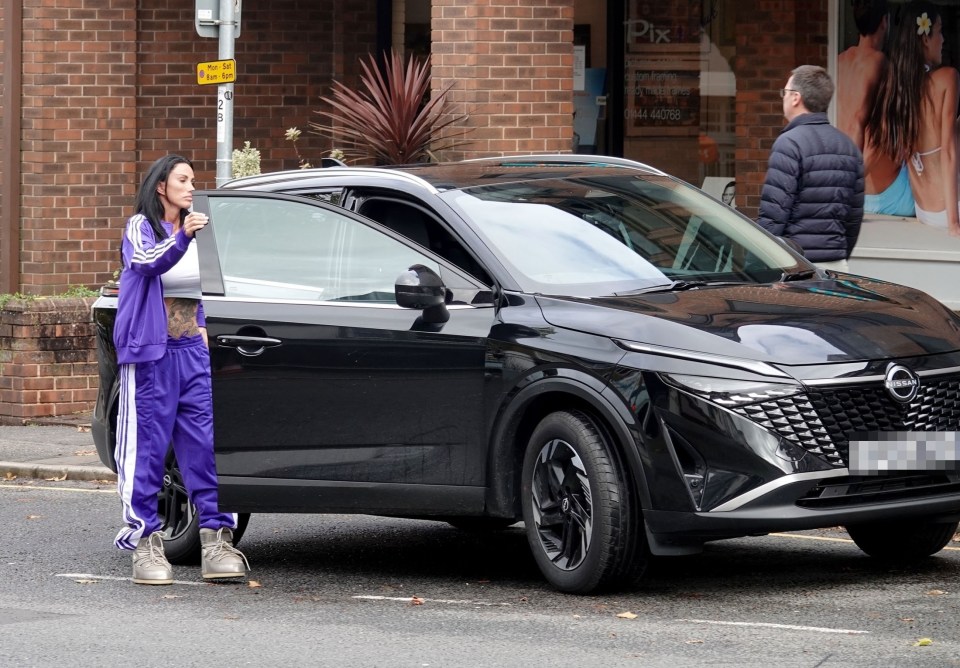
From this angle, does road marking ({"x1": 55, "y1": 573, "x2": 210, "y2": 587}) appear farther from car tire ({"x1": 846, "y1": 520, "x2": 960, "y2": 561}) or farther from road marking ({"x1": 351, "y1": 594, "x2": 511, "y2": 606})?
car tire ({"x1": 846, "y1": 520, "x2": 960, "y2": 561})

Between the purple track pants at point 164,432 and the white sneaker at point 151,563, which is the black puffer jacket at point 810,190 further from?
the white sneaker at point 151,563

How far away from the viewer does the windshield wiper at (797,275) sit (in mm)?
7841

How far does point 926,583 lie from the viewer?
7293mm

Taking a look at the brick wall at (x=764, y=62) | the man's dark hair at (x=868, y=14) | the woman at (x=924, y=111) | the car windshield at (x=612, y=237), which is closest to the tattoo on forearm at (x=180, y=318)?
the car windshield at (x=612, y=237)

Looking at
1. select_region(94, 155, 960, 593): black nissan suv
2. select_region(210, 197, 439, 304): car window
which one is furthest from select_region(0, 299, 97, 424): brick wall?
select_region(210, 197, 439, 304): car window

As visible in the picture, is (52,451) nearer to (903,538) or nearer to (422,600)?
(422,600)

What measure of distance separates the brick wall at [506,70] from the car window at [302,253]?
549 centimetres

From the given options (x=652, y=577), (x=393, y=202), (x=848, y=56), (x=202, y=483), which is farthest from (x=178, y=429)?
(x=848, y=56)

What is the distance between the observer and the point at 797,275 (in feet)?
→ 26.0

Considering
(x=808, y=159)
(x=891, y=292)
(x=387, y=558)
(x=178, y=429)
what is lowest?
(x=387, y=558)

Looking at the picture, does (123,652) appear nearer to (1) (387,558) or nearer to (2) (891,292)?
(1) (387,558)

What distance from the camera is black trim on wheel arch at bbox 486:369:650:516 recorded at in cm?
673

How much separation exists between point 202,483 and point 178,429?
0.82 ft

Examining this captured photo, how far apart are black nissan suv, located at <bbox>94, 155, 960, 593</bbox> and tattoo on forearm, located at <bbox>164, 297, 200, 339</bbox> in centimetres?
25
